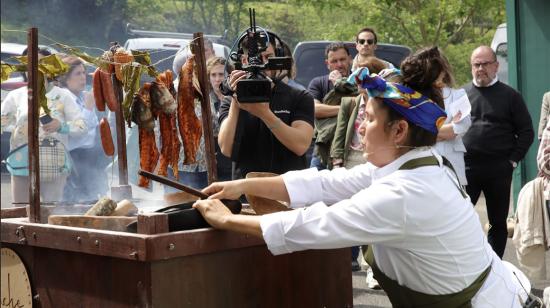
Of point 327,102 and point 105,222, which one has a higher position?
point 327,102

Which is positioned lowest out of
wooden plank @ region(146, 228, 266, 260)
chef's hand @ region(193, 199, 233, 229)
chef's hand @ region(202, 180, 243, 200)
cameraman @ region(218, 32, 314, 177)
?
wooden plank @ region(146, 228, 266, 260)

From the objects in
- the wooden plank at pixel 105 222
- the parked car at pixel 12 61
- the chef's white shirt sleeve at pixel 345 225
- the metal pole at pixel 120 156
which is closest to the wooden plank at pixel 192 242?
the chef's white shirt sleeve at pixel 345 225

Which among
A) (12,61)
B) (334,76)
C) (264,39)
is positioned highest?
(12,61)

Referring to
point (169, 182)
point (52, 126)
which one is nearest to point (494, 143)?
point (52, 126)

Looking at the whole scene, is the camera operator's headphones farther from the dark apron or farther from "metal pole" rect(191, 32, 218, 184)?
the dark apron

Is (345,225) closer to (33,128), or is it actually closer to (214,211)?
(214,211)

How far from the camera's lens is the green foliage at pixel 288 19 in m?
11.1

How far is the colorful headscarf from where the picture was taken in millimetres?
2891

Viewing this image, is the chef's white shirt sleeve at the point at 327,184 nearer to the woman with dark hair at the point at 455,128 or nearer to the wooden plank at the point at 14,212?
the wooden plank at the point at 14,212

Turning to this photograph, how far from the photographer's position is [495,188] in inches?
268

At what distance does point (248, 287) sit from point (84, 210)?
0.95m

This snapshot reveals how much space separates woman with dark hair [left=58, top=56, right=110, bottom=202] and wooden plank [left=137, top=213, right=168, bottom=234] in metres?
3.66

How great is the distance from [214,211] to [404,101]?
70cm

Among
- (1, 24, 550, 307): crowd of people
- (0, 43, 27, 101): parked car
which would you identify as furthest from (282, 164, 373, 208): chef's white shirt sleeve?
(0, 43, 27, 101): parked car
